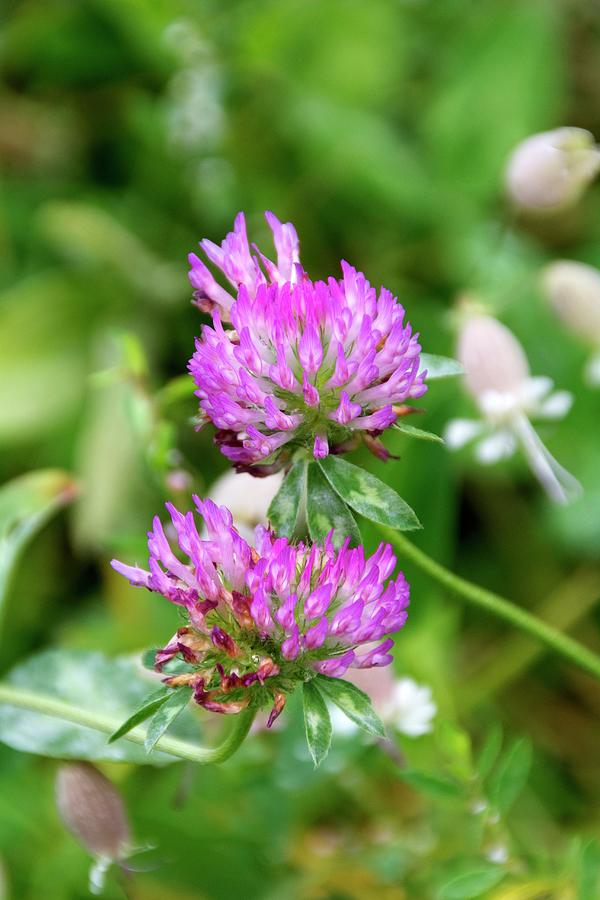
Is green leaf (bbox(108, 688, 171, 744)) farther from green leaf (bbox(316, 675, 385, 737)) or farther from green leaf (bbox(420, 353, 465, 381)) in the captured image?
green leaf (bbox(420, 353, 465, 381))

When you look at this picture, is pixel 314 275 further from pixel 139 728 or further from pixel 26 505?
pixel 139 728

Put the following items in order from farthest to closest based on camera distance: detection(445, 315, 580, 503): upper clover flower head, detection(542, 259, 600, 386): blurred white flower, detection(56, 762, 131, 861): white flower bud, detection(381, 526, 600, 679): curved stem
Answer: detection(542, 259, 600, 386): blurred white flower → detection(445, 315, 580, 503): upper clover flower head → detection(56, 762, 131, 861): white flower bud → detection(381, 526, 600, 679): curved stem

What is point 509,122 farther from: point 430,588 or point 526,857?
point 526,857

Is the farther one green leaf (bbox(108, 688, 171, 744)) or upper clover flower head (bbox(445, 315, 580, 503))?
upper clover flower head (bbox(445, 315, 580, 503))

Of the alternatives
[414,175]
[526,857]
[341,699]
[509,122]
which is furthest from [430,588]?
[509,122]

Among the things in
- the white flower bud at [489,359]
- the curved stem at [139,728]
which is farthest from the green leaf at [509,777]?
the white flower bud at [489,359]

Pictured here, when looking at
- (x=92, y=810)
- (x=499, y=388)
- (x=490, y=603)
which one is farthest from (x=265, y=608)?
(x=499, y=388)

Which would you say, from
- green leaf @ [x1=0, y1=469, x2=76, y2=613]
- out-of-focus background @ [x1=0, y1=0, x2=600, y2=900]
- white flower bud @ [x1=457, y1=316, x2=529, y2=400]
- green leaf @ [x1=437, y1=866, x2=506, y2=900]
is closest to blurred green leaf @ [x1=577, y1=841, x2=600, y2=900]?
green leaf @ [x1=437, y1=866, x2=506, y2=900]
